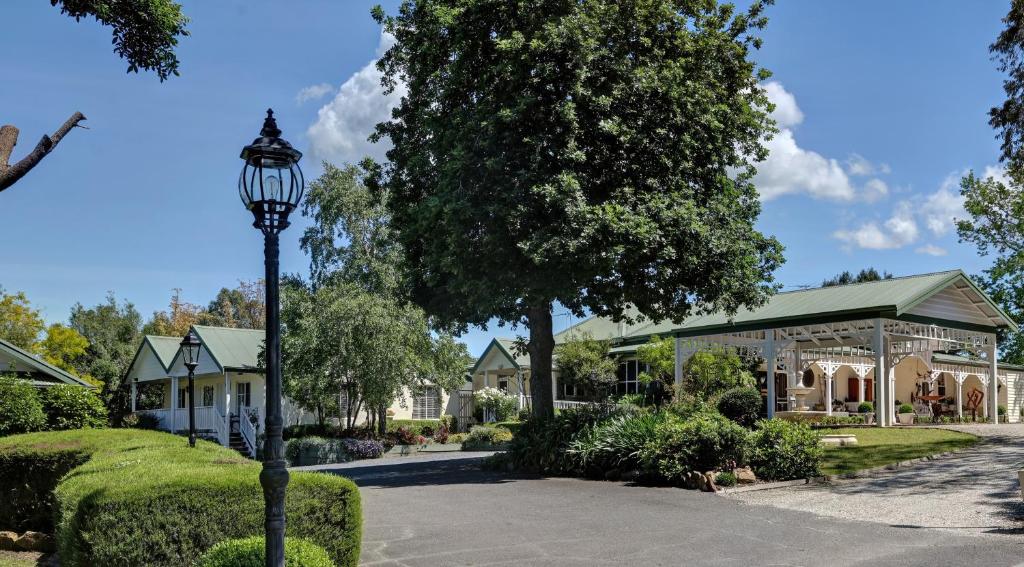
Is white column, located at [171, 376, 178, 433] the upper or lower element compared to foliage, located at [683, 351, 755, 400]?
lower

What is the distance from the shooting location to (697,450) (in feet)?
51.0

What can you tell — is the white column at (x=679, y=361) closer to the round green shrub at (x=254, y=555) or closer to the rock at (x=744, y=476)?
the rock at (x=744, y=476)

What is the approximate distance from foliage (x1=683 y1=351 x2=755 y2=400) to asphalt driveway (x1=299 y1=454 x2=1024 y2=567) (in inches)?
556

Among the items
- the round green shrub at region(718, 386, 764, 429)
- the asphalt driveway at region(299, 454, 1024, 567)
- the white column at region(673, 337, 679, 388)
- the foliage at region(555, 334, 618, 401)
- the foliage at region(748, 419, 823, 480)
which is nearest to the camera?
the asphalt driveway at region(299, 454, 1024, 567)

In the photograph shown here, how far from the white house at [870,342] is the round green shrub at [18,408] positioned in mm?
12461

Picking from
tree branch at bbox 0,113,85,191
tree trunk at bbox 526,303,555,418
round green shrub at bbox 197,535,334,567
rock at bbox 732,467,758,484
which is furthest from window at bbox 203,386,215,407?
round green shrub at bbox 197,535,334,567

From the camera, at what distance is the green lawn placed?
17016 mm

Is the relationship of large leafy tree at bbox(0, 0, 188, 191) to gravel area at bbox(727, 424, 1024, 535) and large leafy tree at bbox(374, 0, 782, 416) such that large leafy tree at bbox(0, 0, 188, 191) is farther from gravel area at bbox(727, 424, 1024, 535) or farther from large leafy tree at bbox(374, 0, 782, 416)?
Answer: gravel area at bbox(727, 424, 1024, 535)

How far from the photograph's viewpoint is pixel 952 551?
9633 mm

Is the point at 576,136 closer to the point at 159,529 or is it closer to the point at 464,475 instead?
the point at 464,475

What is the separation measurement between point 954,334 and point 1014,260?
8.73 metres

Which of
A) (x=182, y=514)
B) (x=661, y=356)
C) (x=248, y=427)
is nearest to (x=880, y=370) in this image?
(x=661, y=356)

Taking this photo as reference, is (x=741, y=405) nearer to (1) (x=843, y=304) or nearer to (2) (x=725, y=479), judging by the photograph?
(1) (x=843, y=304)

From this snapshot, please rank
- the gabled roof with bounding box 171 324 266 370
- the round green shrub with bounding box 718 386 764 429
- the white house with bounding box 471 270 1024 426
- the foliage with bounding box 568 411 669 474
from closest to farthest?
the foliage with bounding box 568 411 669 474
the round green shrub with bounding box 718 386 764 429
the white house with bounding box 471 270 1024 426
the gabled roof with bounding box 171 324 266 370
